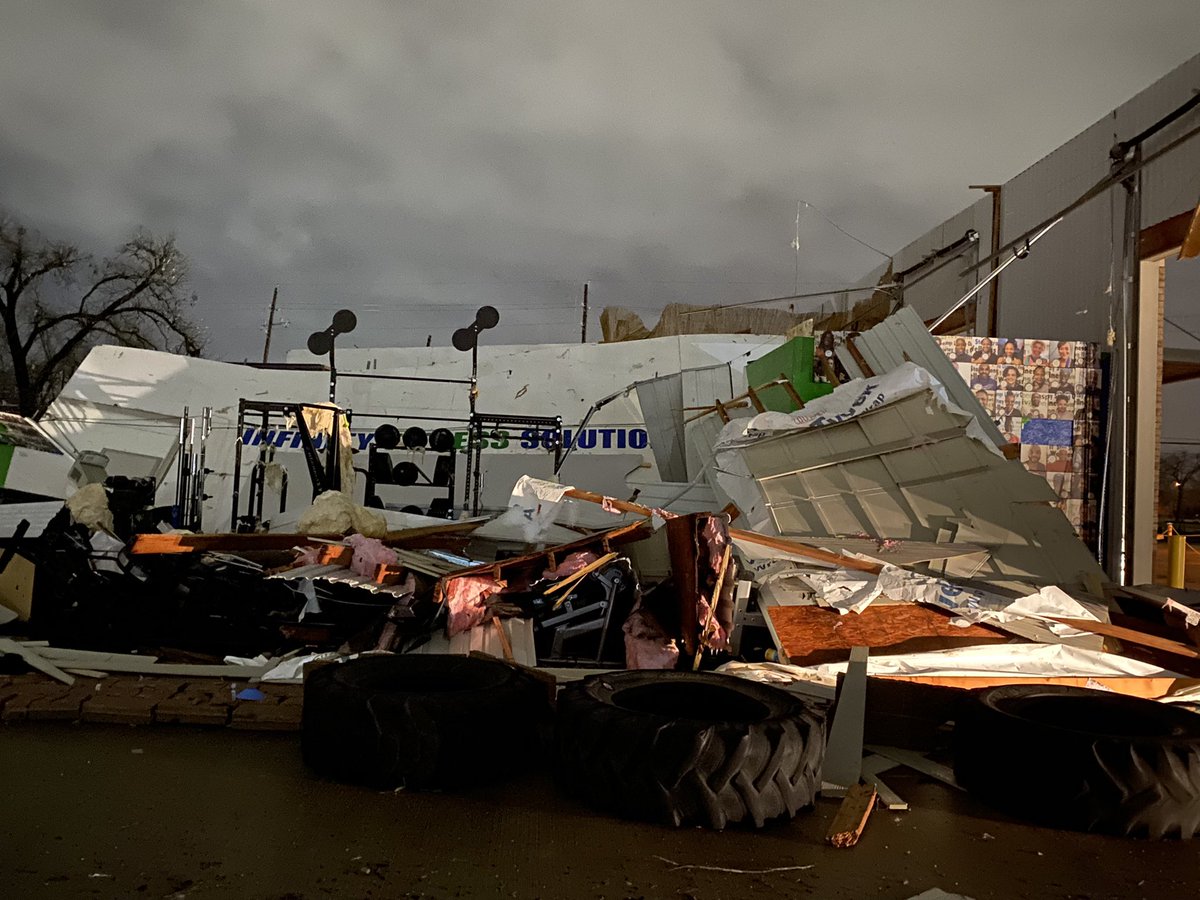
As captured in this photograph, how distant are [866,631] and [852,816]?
2197mm

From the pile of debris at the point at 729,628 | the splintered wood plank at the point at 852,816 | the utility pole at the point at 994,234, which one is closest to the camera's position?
the splintered wood plank at the point at 852,816

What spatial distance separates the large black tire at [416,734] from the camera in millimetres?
2992

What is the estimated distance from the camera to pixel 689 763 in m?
2.71

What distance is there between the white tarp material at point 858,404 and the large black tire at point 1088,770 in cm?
403

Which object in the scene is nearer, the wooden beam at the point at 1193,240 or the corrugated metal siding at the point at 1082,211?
the wooden beam at the point at 1193,240

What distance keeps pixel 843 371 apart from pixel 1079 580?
3.36 m

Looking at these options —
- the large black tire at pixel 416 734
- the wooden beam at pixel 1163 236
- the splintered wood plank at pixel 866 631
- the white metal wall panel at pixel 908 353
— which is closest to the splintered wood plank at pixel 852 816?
the large black tire at pixel 416 734

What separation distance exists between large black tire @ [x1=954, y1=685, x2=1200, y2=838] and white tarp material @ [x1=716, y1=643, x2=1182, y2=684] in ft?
4.10

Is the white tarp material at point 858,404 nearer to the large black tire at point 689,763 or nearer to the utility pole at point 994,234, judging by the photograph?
the large black tire at point 689,763

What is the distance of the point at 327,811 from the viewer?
108 inches

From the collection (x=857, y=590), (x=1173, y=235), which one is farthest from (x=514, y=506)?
(x=1173, y=235)

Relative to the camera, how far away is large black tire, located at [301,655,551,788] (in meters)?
2.99

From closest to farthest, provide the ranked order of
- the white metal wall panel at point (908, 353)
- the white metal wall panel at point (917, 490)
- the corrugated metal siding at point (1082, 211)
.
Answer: the white metal wall panel at point (917, 490) < the white metal wall panel at point (908, 353) < the corrugated metal siding at point (1082, 211)

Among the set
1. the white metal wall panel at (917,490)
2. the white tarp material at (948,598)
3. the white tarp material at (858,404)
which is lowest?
the white tarp material at (948,598)
